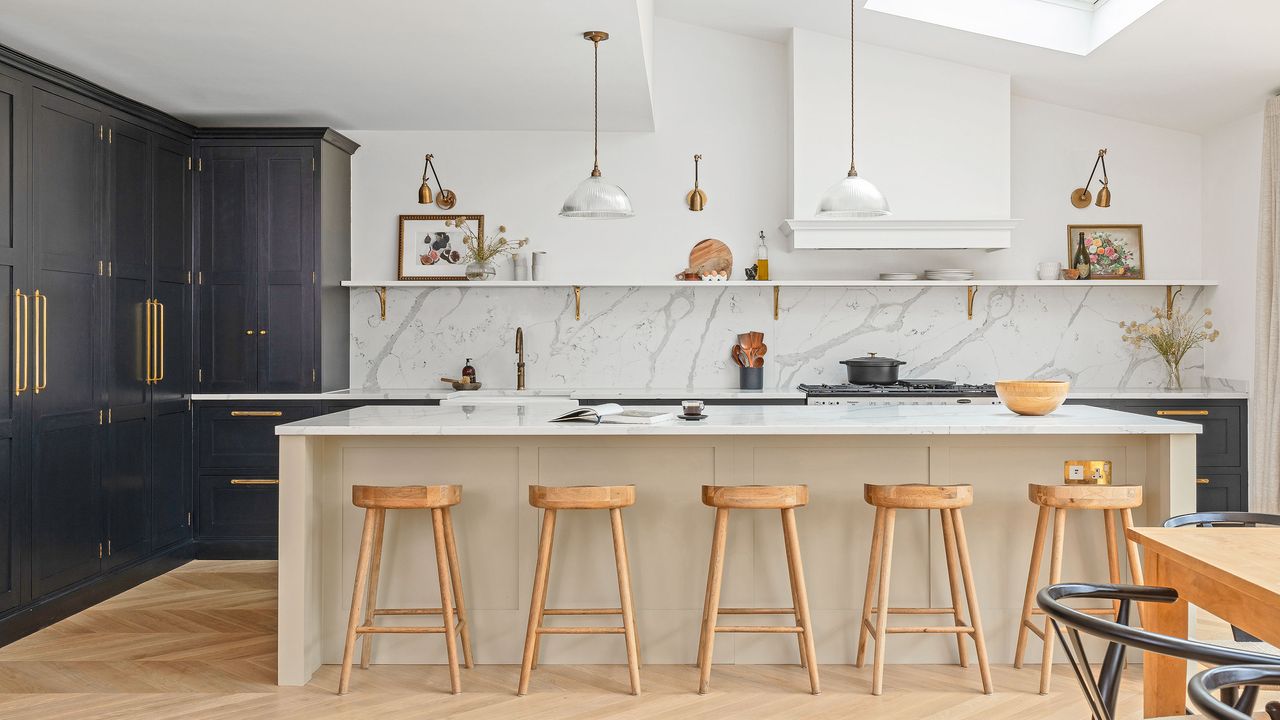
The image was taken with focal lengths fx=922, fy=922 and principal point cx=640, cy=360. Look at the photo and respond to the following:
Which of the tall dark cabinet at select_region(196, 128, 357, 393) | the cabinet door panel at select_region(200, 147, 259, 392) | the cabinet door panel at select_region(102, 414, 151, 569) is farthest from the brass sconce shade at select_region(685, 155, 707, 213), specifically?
the cabinet door panel at select_region(102, 414, 151, 569)

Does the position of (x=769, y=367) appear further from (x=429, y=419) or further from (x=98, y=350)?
(x=98, y=350)

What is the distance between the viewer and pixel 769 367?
5922 millimetres

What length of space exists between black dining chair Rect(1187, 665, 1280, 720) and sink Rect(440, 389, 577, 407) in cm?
381

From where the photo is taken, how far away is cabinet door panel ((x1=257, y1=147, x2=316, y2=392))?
540 cm

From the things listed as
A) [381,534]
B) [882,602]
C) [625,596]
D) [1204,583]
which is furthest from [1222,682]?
[381,534]

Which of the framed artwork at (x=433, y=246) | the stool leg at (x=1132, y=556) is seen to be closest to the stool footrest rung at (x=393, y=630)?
the stool leg at (x=1132, y=556)

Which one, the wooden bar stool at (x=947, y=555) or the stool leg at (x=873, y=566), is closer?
the wooden bar stool at (x=947, y=555)

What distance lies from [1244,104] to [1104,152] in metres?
0.77

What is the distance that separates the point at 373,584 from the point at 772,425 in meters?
1.57

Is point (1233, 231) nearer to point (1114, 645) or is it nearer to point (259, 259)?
point (1114, 645)

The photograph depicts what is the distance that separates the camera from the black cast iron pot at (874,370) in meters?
5.52

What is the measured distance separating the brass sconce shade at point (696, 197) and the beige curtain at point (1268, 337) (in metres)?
3.08

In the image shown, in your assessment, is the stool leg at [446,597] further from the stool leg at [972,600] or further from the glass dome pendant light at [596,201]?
the stool leg at [972,600]

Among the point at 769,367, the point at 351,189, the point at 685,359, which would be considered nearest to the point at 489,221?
the point at 351,189
